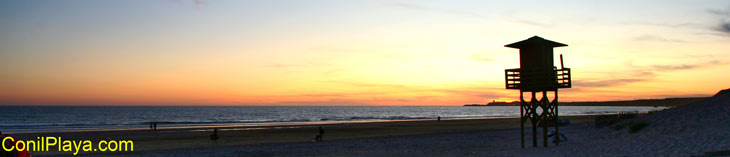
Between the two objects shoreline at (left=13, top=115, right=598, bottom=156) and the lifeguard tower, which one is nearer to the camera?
the lifeguard tower

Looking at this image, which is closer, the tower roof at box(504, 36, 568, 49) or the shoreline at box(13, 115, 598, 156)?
the tower roof at box(504, 36, 568, 49)

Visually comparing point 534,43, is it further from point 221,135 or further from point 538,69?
point 221,135

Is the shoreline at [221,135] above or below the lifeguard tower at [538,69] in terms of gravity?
below

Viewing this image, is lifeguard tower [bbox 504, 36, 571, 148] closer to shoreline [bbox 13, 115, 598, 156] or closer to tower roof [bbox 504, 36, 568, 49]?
tower roof [bbox 504, 36, 568, 49]

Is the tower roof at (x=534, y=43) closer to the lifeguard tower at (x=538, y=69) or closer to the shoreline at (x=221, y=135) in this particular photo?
the lifeguard tower at (x=538, y=69)

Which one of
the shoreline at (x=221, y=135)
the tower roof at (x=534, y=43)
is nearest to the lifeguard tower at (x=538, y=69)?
the tower roof at (x=534, y=43)

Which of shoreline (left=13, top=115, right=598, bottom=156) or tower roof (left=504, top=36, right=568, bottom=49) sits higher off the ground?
tower roof (left=504, top=36, right=568, bottom=49)

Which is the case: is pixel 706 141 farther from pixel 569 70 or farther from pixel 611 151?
pixel 569 70

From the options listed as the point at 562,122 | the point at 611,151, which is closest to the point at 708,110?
the point at 611,151

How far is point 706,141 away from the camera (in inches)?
709

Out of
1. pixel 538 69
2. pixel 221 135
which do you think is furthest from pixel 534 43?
pixel 221 135

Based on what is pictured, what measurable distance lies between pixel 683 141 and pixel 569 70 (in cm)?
514

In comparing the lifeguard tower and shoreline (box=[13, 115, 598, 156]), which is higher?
the lifeguard tower

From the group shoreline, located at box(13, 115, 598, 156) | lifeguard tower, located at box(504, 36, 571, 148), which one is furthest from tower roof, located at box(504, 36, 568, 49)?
shoreline, located at box(13, 115, 598, 156)
